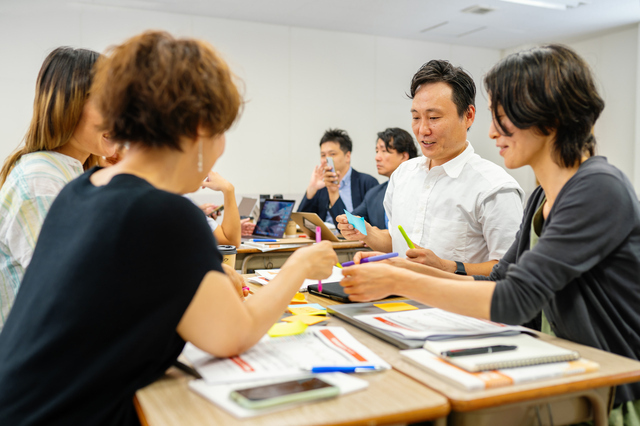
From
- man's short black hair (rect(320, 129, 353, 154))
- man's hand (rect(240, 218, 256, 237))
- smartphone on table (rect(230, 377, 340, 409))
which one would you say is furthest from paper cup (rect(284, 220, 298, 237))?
smartphone on table (rect(230, 377, 340, 409))

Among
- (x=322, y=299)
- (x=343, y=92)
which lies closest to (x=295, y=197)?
(x=343, y=92)

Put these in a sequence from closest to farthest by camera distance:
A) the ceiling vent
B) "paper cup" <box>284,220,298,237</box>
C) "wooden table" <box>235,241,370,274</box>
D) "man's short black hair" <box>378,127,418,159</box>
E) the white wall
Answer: "wooden table" <box>235,241,370,274</box>, "paper cup" <box>284,220,298,237</box>, "man's short black hair" <box>378,127,418,159</box>, the white wall, the ceiling vent

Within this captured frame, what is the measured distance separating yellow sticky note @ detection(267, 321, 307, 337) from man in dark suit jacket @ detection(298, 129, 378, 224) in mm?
3258

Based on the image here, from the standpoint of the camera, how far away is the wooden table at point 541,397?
0.94 metres

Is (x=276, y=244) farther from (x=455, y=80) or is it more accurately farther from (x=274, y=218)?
(x=455, y=80)

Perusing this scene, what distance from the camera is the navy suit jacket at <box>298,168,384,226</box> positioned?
15.3 feet

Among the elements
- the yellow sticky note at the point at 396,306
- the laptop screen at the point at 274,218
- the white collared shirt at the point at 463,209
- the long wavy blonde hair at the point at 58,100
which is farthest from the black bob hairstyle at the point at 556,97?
the laptop screen at the point at 274,218

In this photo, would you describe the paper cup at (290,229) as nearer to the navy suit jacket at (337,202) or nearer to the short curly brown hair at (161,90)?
the navy suit jacket at (337,202)

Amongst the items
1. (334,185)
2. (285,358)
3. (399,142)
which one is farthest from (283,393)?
(399,142)

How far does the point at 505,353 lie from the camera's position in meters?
1.10

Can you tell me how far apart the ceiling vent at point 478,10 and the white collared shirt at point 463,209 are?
4015mm

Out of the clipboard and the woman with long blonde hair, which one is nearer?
the woman with long blonde hair

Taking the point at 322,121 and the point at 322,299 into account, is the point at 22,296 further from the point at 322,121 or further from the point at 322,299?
the point at 322,121

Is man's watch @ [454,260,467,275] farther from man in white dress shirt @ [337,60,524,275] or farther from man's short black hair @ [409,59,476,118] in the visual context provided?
man's short black hair @ [409,59,476,118]
